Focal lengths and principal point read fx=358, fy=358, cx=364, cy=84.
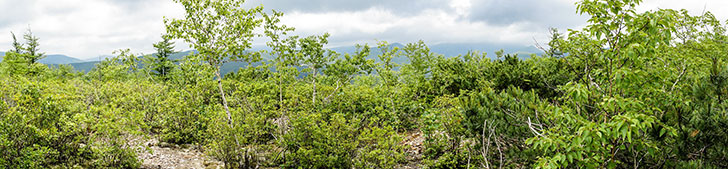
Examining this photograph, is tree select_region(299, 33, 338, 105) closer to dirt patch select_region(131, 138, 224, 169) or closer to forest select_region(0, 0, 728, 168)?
forest select_region(0, 0, 728, 168)

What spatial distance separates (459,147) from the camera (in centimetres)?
652

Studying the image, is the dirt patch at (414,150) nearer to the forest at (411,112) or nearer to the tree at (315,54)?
the forest at (411,112)

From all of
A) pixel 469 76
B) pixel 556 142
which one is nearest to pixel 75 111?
pixel 556 142

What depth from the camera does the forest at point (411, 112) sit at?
3066mm

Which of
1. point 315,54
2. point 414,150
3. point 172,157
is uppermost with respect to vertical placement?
point 315,54

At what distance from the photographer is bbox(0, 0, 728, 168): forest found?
307 centimetres

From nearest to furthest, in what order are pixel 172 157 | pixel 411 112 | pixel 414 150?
pixel 172 157 < pixel 414 150 < pixel 411 112

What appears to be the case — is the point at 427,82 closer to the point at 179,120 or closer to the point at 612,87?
the point at 179,120

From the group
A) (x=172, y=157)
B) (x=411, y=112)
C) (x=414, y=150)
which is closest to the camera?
(x=172, y=157)

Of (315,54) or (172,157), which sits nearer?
(172,157)

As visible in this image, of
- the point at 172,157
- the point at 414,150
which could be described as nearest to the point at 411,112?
the point at 414,150

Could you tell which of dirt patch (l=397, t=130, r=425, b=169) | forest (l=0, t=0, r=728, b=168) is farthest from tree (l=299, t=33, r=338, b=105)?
dirt patch (l=397, t=130, r=425, b=169)

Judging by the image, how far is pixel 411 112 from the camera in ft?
29.5

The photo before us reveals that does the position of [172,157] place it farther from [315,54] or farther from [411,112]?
[411,112]
